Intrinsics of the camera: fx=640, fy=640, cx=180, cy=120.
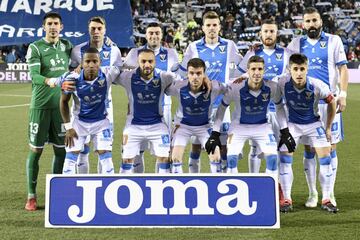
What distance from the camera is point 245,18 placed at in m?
30.9

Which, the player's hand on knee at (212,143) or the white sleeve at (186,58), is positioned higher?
the white sleeve at (186,58)

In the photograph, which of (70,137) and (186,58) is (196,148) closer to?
(186,58)

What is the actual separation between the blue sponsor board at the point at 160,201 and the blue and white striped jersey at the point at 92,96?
116cm

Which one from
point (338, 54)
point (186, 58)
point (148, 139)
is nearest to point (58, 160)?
point (148, 139)

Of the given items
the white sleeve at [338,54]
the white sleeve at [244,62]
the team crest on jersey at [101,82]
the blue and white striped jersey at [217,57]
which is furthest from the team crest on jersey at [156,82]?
the white sleeve at [338,54]

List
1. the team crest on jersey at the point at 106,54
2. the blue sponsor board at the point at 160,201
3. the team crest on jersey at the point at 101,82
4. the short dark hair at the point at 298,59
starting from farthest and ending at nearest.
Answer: the team crest on jersey at the point at 106,54 < the team crest on jersey at the point at 101,82 < the short dark hair at the point at 298,59 < the blue sponsor board at the point at 160,201

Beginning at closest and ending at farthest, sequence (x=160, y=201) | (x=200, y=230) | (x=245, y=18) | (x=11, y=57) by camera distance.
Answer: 1. (x=160, y=201)
2. (x=200, y=230)
3. (x=11, y=57)
4. (x=245, y=18)

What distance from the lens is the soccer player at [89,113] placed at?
6.10 m

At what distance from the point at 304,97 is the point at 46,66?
257 centimetres

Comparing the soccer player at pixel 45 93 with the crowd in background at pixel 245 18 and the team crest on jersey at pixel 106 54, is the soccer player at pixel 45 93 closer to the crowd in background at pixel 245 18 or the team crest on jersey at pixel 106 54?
the team crest on jersey at pixel 106 54

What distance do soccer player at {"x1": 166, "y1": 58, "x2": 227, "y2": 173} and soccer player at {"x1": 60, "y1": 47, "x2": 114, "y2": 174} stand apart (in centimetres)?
65

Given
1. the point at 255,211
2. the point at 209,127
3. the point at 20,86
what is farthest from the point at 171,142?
the point at 20,86

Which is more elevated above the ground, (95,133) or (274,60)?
(274,60)

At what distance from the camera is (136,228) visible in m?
5.52
